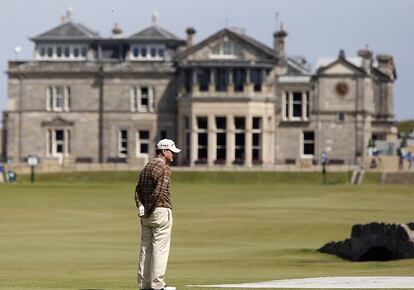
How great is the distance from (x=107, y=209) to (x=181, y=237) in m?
20.4

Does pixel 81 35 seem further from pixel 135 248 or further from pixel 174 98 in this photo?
pixel 135 248

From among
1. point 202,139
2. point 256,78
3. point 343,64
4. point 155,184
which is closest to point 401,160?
point 343,64

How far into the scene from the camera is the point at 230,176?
115 metres

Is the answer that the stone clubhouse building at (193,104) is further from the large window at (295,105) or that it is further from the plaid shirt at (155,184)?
the plaid shirt at (155,184)

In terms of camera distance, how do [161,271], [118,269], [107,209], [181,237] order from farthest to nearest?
[107,209]
[181,237]
[118,269]
[161,271]

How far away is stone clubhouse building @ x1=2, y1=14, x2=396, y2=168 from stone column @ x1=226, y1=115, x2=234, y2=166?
82mm

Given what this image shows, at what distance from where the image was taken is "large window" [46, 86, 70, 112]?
139000 mm

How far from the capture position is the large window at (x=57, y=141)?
13862cm

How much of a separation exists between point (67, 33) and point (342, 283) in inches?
4574

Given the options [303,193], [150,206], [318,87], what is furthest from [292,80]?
[150,206]

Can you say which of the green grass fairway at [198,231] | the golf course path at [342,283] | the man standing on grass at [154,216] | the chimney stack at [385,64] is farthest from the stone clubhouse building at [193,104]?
the man standing on grass at [154,216]

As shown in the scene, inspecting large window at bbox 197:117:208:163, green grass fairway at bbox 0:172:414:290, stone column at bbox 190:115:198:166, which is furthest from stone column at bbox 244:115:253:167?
green grass fairway at bbox 0:172:414:290

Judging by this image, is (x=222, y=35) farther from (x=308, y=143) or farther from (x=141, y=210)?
(x=141, y=210)

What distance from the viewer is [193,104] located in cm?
13438
